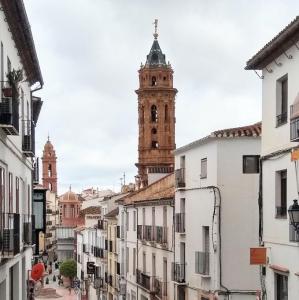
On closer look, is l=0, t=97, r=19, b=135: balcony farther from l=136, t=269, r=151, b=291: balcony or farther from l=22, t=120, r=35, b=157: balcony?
l=136, t=269, r=151, b=291: balcony

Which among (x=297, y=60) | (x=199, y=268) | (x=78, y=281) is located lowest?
(x=78, y=281)

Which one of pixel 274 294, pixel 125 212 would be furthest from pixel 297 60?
pixel 125 212

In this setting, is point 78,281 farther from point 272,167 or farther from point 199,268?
point 272,167

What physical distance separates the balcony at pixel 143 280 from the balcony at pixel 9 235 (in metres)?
21.2

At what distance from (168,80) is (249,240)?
5794 centimetres

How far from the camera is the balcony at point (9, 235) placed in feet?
45.8

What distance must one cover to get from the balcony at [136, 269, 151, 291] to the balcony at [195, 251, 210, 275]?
9.22 meters

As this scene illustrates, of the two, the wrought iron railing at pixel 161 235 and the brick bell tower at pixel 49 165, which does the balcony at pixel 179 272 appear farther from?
the brick bell tower at pixel 49 165

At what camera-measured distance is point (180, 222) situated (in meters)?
30.0

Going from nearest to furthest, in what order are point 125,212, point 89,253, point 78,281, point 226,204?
point 226,204, point 125,212, point 89,253, point 78,281

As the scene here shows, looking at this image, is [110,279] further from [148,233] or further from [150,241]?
[150,241]

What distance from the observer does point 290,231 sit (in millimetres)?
16391

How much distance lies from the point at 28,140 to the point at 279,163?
22.1ft

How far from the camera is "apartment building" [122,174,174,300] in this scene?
33219 millimetres
